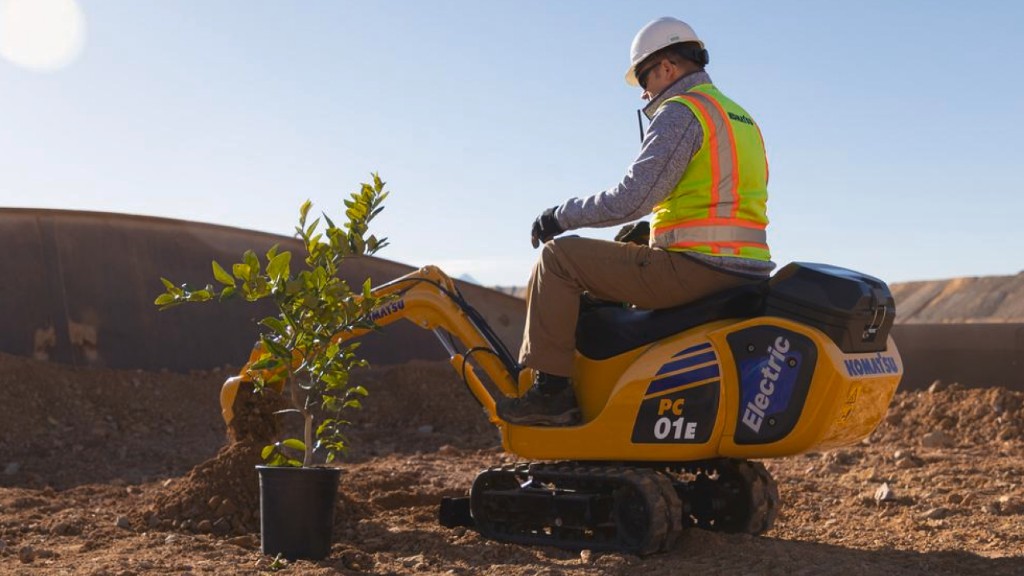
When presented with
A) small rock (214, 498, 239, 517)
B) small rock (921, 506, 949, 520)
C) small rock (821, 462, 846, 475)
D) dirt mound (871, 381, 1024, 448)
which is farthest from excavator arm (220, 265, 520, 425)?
dirt mound (871, 381, 1024, 448)

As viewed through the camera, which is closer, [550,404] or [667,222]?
[667,222]

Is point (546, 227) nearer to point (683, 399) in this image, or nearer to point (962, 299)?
point (683, 399)

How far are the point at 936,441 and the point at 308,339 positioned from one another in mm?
6206

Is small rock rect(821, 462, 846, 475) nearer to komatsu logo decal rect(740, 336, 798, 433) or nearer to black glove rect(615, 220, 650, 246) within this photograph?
black glove rect(615, 220, 650, 246)

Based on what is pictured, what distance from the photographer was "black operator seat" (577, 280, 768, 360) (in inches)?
189

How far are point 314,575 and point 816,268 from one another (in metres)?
2.25

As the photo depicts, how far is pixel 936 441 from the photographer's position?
31.1 feet

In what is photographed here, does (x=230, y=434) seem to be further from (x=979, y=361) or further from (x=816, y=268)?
(x=979, y=361)

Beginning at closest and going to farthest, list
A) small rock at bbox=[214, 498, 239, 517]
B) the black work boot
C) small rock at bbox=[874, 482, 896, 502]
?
the black work boot
small rock at bbox=[214, 498, 239, 517]
small rock at bbox=[874, 482, 896, 502]

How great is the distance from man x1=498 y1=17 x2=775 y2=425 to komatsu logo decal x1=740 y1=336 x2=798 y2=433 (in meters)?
0.36

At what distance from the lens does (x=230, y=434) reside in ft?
19.7

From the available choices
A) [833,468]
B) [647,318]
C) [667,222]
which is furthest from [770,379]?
[833,468]

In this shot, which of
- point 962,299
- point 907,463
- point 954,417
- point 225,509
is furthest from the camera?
point 962,299

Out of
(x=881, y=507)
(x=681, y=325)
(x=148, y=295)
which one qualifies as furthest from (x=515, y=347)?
(x=681, y=325)
